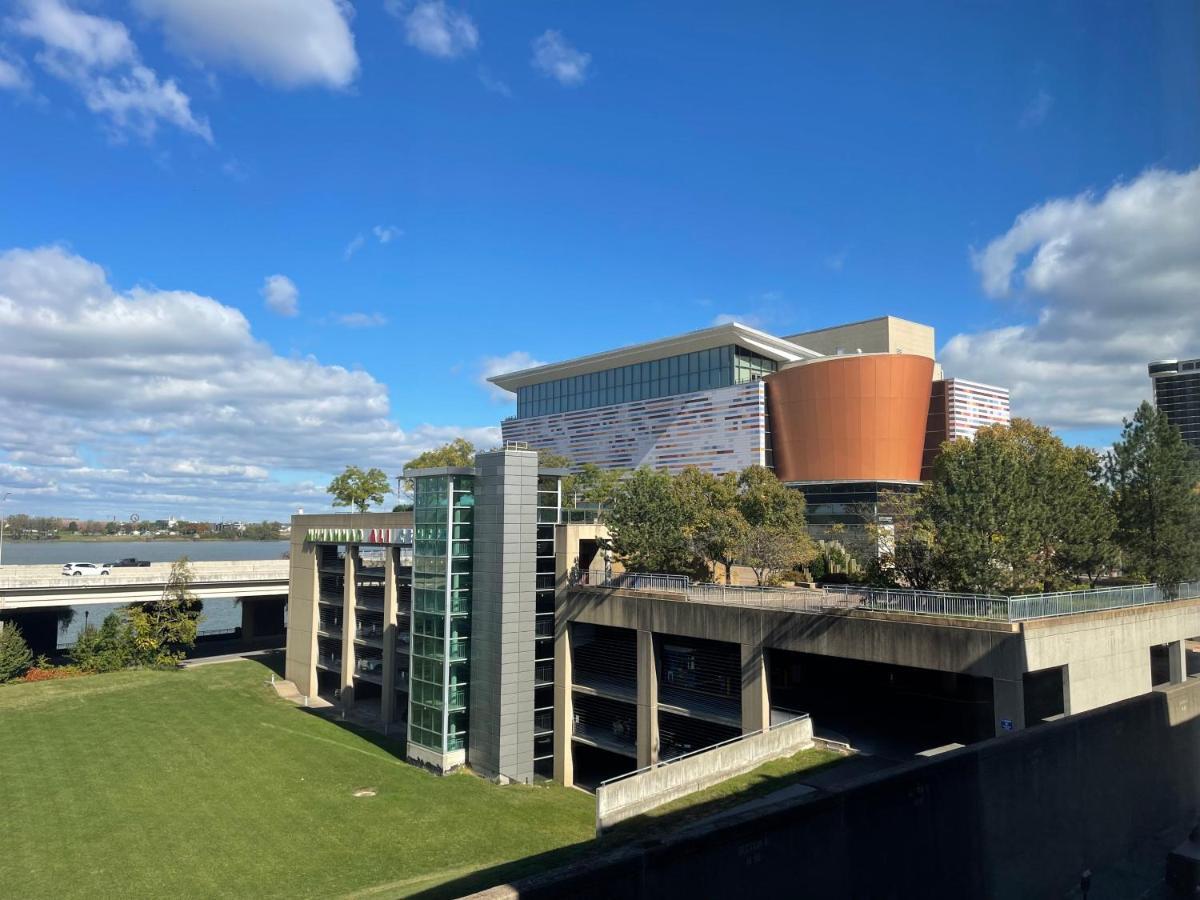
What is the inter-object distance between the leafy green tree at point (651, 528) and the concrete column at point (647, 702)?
4.58m

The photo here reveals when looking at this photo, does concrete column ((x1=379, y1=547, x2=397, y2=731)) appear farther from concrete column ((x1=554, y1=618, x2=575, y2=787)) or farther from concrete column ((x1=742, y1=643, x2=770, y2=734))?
concrete column ((x1=742, y1=643, x2=770, y2=734))

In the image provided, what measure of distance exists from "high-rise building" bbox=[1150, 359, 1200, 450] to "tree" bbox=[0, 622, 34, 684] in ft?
179

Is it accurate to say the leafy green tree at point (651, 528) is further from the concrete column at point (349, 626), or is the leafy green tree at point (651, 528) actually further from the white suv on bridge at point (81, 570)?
the white suv on bridge at point (81, 570)

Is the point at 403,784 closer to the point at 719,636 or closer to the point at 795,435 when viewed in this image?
the point at 719,636

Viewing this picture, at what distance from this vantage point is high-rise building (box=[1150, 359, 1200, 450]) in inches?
241

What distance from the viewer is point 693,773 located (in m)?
19.2

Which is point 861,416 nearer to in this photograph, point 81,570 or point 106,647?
point 106,647

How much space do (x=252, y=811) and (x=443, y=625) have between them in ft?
30.8

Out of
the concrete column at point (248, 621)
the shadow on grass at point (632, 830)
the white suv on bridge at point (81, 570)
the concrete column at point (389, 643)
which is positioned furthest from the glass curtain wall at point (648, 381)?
the shadow on grass at point (632, 830)

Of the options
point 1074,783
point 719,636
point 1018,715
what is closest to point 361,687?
point 719,636

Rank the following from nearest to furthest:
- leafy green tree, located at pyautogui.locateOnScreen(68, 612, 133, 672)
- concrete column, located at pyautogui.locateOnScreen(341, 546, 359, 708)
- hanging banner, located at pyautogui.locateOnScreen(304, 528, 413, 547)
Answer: hanging banner, located at pyautogui.locateOnScreen(304, 528, 413, 547) → concrete column, located at pyautogui.locateOnScreen(341, 546, 359, 708) → leafy green tree, located at pyautogui.locateOnScreen(68, 612, 133, 672)

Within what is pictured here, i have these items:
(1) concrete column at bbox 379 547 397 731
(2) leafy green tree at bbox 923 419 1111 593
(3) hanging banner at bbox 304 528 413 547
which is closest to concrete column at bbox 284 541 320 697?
(3) hanging banner at bbox 304 528 413 547

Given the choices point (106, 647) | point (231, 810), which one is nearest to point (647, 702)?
point (231, 810)

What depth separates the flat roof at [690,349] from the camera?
6888cm
